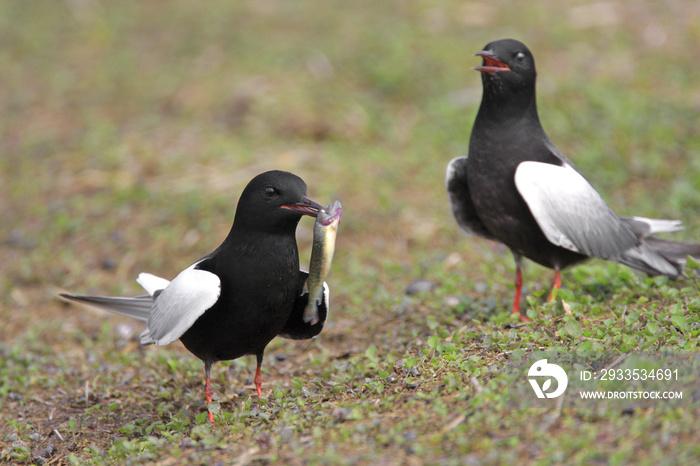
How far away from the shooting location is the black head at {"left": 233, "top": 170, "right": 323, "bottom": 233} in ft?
13.2

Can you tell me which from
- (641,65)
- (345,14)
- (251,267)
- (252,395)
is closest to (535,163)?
(251,267)

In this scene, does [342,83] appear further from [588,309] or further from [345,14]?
[588,309]

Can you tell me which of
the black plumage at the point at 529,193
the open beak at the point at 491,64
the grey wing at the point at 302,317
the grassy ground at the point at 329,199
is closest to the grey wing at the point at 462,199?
the black plumage at the point at 529,193

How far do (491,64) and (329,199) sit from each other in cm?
316

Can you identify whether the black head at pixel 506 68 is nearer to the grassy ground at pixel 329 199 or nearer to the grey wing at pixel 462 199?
the grey wing at pixel 462 199

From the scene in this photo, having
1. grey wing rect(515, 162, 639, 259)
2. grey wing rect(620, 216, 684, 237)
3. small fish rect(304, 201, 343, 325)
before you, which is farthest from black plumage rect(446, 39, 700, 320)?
small fish rect(304, 201, 343, 325)

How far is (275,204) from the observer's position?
4035 millimetres

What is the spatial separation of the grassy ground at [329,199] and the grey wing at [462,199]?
53 cm

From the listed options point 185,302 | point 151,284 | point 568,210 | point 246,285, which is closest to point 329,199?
point 151,284

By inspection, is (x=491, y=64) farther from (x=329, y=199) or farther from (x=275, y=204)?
(x=329, y=199)

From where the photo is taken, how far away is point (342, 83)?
986 centimetres

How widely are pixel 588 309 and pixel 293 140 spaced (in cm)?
504

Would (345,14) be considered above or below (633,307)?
above

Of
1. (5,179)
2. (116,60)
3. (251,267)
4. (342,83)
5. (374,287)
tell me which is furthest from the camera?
(116,60)
